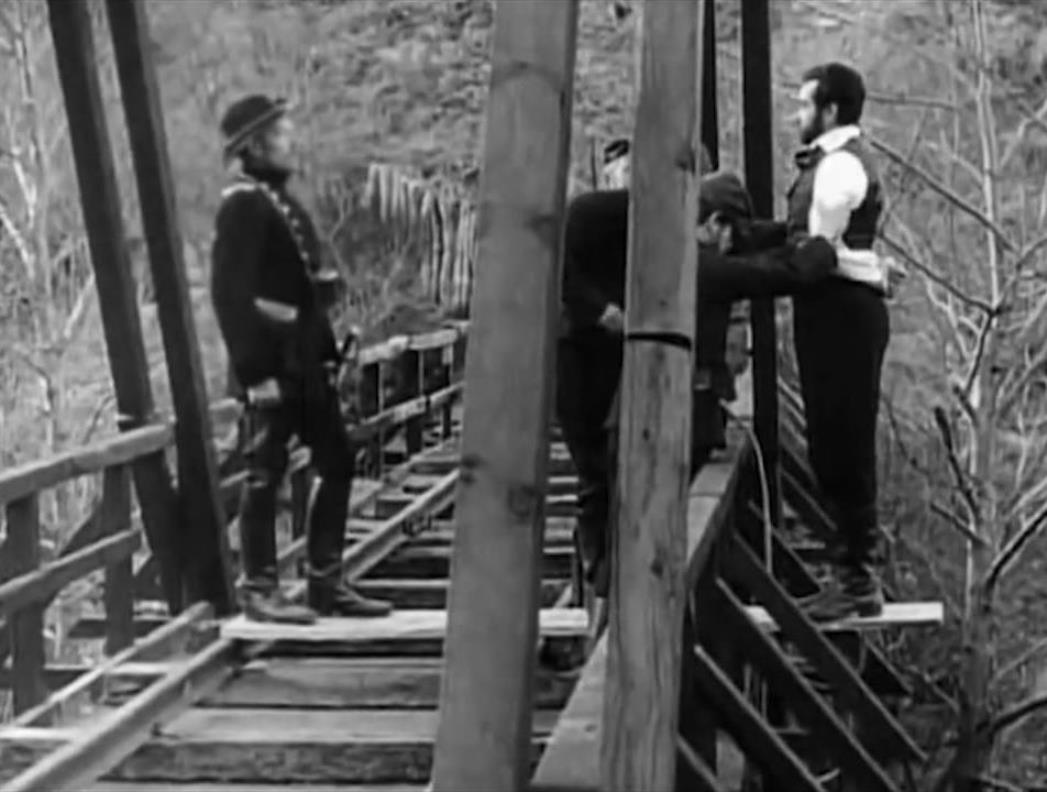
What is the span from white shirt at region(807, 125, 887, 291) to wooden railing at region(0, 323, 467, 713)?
3.48ft

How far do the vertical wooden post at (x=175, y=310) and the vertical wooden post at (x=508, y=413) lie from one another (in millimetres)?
3028

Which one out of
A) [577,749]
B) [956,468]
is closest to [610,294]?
[577,749]

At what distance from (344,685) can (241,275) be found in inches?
46.7

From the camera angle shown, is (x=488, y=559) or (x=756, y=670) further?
(x=756, y=670)

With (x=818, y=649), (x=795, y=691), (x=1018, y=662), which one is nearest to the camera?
(x=795, y=691)

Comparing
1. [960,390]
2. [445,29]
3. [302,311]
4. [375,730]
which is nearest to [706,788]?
[375,730]

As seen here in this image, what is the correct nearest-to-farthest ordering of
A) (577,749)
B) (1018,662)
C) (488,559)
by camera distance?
(488,559)
(577,749)
(1018,662)

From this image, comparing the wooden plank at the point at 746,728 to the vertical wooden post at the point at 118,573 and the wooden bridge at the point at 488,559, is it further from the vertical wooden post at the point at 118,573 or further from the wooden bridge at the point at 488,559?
the vertical wooden post at the point at 118,573

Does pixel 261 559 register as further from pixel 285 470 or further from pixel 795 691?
pixel 795 691

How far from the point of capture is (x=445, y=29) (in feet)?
19.7

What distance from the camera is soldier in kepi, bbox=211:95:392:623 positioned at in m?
4.77

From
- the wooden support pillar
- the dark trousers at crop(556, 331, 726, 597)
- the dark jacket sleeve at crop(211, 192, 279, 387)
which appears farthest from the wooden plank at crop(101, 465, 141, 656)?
the dark trousers at crop(556, 331, 726, 597)

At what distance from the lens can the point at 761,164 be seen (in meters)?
6.92

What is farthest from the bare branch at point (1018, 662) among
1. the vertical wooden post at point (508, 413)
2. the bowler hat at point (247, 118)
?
the vertical wooden post at point (508, 413)
